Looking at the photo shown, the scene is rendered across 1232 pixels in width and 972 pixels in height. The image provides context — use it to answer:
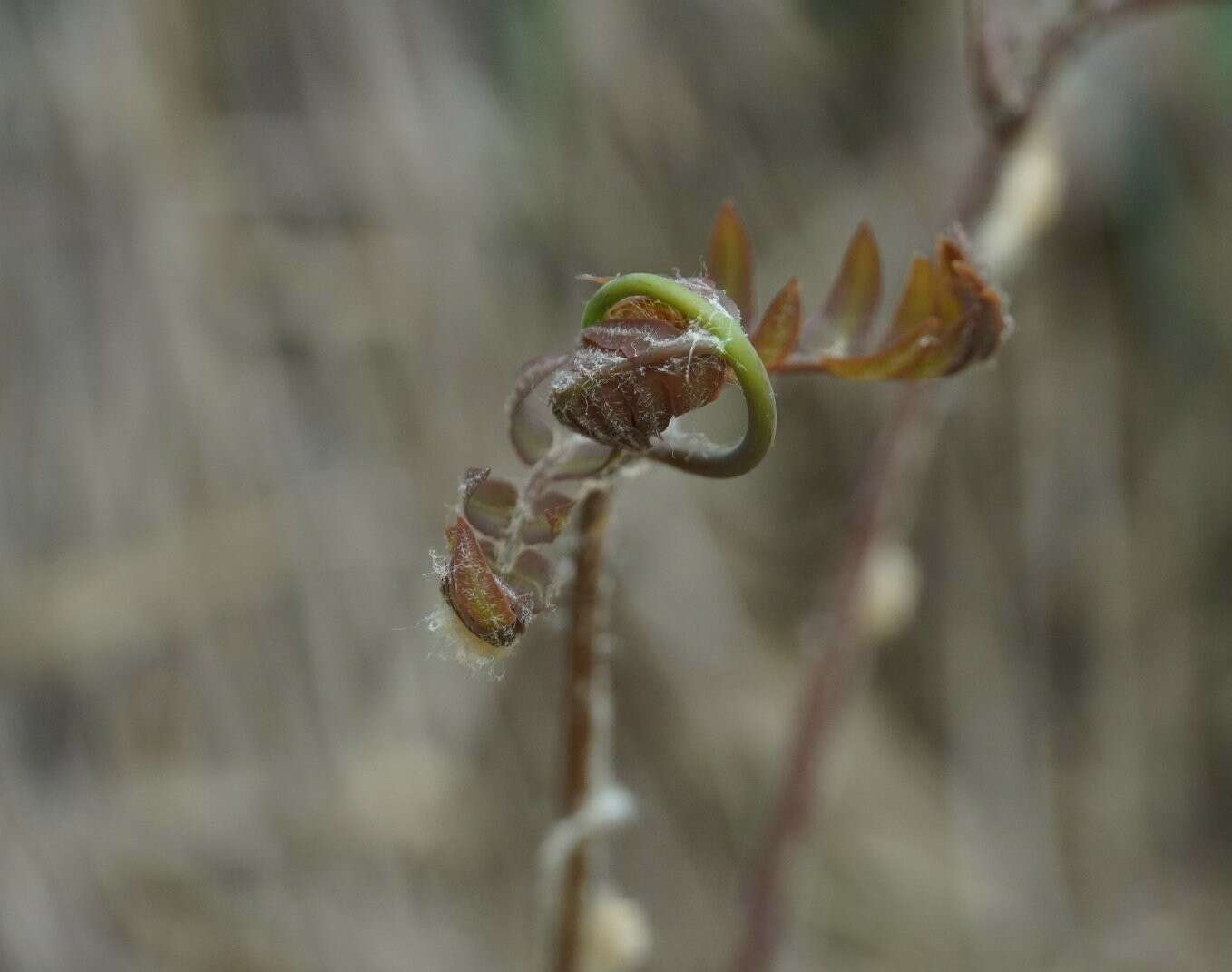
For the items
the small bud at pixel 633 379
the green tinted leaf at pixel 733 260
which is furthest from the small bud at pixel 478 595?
the green tinted leaf at pixel 733 260

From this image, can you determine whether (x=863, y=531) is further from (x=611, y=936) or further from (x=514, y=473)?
(x=514, y=473)

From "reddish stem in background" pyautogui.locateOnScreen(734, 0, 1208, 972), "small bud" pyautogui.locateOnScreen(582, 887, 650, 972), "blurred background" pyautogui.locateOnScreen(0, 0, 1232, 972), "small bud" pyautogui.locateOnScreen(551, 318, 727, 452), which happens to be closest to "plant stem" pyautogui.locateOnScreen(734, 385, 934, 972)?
"reddish stem in background" pyautogui.locateOnScreen(734, 0, 1208, 972)

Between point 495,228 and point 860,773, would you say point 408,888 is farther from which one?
point 495,228

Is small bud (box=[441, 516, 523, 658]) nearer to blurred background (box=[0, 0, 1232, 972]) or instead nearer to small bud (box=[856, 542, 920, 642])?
small bud (box=[856, 542, 920, 642])

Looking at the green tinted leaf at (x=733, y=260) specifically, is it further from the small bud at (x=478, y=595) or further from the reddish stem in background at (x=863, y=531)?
the reddish stem in background at (x=863, y=531)

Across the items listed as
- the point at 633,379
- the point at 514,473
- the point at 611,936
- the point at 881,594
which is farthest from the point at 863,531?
the point at 514,473

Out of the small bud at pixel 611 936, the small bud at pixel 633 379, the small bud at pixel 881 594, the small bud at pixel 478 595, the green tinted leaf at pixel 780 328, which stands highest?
the green tinted leaf at pixel 780 328
